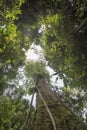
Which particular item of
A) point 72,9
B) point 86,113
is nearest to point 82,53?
point 72,9

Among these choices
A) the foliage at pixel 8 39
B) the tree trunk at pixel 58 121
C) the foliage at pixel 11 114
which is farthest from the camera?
the foliage at pixel 11 114

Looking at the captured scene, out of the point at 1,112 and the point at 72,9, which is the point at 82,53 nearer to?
the point at 72,9

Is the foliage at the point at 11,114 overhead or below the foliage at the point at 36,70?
below

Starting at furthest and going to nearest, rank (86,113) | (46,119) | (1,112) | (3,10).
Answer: (86,113)
(1,112)
(3,10)
(46,119)

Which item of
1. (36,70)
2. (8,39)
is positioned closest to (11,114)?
(8,39)

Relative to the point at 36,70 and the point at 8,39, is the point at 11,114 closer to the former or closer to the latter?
the point at 8,39

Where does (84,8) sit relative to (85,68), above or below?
above

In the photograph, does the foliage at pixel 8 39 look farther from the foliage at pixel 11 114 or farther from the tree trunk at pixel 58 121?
the tree trunk at pixel 58 121

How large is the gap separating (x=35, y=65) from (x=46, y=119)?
899 cm

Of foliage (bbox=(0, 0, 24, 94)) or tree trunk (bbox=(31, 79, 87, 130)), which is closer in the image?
tree trunk (bbox=(31, 79, 87, 130))

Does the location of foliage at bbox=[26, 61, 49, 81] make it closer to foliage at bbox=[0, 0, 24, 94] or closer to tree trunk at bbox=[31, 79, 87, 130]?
foliage at bbox=[0, 0, 24, 94]

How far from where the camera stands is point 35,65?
12859 mm

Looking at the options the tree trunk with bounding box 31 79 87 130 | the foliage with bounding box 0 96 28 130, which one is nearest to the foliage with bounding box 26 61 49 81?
the foliage with bounding box 0 96 28 130

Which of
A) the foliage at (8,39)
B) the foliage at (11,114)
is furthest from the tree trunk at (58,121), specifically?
the foliage at (11,114)
